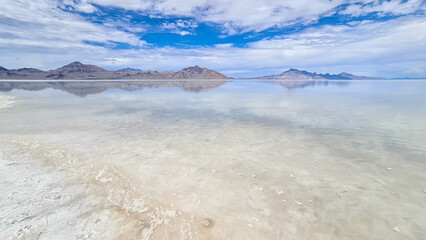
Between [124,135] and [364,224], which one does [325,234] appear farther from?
[124,135]

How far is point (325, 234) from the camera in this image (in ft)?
17.5

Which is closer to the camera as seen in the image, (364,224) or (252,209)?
(364,224)

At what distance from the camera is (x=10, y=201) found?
6.33 metres

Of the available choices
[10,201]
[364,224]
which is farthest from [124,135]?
[364,224]

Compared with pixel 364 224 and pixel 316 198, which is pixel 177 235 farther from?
pixel 364 224

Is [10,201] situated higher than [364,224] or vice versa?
[10,201]

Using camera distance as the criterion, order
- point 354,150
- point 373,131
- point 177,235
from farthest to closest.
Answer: point 373,131
point 354,150
point 177,235

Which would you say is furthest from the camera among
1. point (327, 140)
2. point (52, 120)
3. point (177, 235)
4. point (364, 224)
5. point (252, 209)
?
point (52, 120)

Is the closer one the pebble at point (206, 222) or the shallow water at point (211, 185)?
the shallow water at point (211, 185)

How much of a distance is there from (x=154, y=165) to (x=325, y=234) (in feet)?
23.1

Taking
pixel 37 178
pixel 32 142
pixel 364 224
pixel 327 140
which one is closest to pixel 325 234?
pixel 364 224

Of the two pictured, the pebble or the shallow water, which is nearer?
the shallow water

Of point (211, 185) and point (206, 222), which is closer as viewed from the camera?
point (206, 222)

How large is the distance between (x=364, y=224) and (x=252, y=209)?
10.5ft
